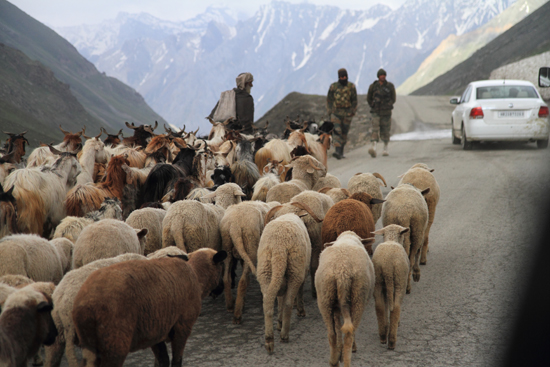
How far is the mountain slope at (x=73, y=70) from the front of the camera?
8738cm

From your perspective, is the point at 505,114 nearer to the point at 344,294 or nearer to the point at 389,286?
the point at 389,286

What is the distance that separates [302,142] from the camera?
34.7ft

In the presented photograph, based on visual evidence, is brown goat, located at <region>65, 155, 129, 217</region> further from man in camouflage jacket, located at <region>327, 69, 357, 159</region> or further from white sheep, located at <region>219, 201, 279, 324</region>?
man in camouflage jacket, located at <region>327, 69, 357, 159</region>

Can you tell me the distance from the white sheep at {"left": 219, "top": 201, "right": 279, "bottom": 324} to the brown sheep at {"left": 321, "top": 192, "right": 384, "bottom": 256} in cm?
74

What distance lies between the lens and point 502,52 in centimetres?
5066

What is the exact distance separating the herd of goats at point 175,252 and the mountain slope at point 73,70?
7976 cm

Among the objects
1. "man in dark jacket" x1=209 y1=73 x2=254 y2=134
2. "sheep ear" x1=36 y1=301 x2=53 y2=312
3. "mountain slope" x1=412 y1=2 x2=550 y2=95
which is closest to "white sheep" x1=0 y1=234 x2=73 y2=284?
"sheep ear" x1=36 y1=301 x2=53 y2=312

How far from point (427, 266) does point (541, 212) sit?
9.48 ft

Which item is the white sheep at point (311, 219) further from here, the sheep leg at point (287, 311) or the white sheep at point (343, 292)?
the white sheep at point (343, 292)

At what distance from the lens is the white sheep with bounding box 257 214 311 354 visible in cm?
439

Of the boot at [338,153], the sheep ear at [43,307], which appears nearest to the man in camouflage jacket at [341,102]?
the boot at [338,153]

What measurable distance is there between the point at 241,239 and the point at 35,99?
200 feet

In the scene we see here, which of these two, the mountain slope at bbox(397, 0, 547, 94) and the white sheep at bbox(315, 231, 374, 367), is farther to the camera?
the mountain slope at bbox(397, 0, 547, 94)

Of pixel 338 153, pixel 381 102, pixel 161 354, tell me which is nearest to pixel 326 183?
pixel 161 354
